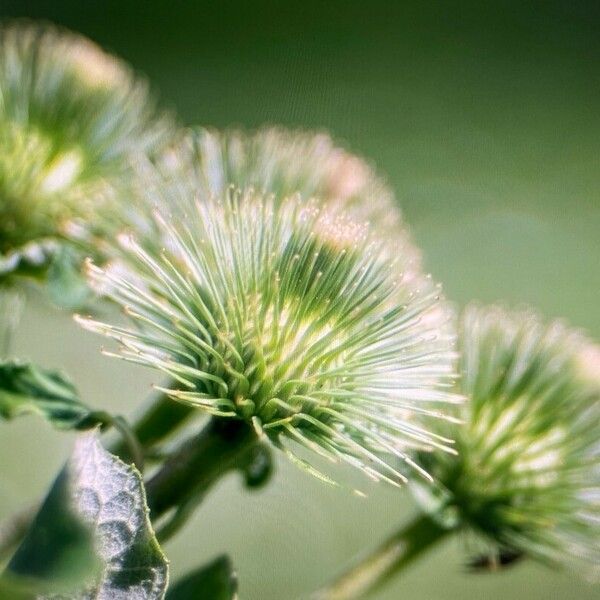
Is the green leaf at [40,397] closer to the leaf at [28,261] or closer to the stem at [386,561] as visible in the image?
the leaf at [28,261]

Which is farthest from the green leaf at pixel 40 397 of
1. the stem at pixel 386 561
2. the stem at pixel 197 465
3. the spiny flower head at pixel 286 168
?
the stem at pixel 386 561

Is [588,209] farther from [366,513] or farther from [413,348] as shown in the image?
[413,348]

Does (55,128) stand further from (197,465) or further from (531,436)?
(531,436)

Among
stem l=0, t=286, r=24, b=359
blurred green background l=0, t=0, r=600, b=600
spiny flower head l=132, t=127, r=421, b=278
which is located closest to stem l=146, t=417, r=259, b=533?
spiny flower head l=132, t=127, r=421, b=278

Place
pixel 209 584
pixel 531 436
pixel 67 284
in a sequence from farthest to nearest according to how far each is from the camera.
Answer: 1. pixel 531 436
2. pixel 67 284
3. pixel 209 584

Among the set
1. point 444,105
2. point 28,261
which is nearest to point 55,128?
point 28,261

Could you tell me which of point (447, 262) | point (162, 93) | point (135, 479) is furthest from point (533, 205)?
point (135, 479)
